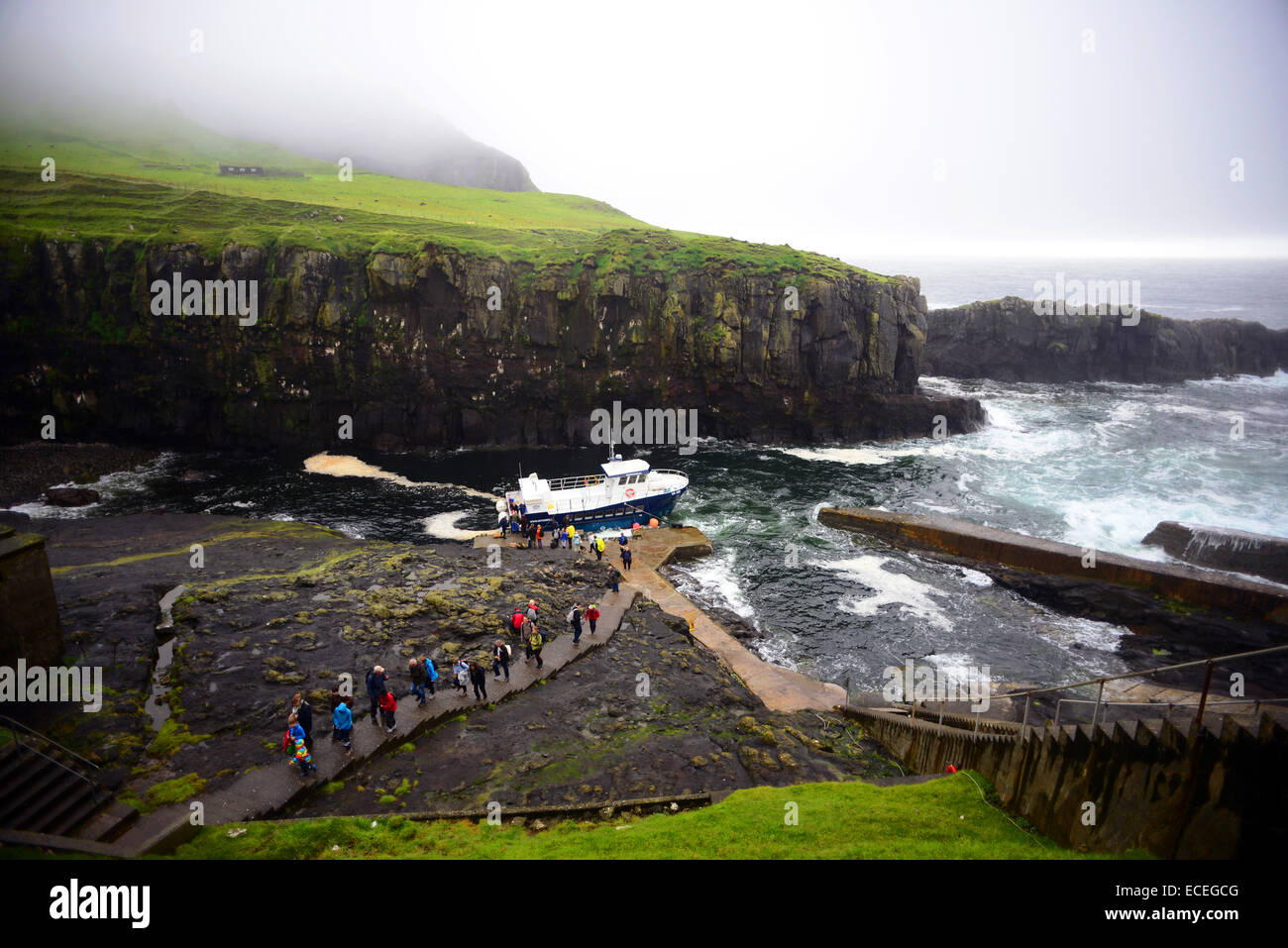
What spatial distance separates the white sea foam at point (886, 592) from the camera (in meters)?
30.8

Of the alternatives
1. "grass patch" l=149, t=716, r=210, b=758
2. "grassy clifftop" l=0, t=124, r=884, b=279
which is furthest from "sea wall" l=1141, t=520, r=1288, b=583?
"grass patch" l=149, t=716, r=210, b=758

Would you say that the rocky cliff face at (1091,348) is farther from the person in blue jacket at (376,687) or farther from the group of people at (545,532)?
the person in blue jacket at (376,687)

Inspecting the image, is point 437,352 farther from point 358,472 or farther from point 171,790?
point 171,790

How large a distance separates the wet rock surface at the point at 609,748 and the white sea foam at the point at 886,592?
1075 cm

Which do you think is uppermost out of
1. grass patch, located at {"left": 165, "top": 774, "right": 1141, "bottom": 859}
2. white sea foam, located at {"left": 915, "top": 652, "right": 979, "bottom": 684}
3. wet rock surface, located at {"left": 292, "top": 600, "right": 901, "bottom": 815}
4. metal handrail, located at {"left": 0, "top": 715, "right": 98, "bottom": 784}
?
metal handrail, located at {"left": 0, "top": 715, "right": 98, "bottom": 784}

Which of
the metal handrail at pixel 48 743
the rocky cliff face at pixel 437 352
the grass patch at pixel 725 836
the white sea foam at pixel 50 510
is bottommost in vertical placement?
the grass patch at pixel 725 836

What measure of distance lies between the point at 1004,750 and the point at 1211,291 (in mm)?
217155

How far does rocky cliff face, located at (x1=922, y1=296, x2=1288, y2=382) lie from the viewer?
80438 millimetres

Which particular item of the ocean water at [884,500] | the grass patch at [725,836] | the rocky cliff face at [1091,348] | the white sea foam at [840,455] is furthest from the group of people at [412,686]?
the rocky cliff face at [1091,348]

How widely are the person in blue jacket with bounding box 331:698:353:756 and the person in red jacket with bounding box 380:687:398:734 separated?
89cm

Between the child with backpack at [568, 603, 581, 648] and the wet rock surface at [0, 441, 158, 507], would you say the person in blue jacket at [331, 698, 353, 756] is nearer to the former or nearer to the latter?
the child with backpack at [568, 603, 581, 648]

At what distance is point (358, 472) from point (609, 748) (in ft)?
132

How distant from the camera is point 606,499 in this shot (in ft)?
129
